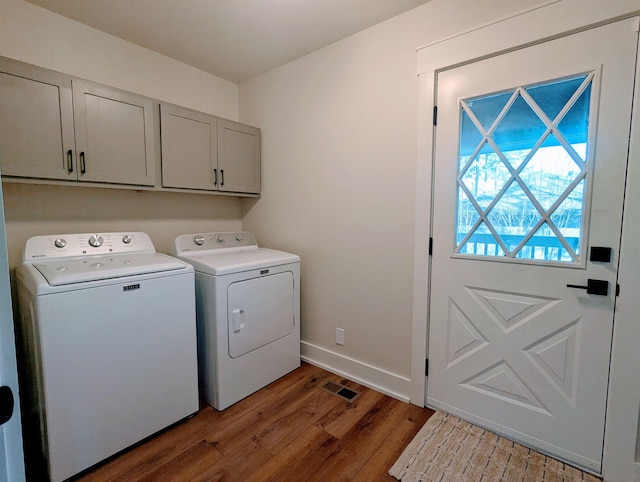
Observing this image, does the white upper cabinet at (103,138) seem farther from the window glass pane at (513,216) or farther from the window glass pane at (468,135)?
the window glass pane at (513,216)

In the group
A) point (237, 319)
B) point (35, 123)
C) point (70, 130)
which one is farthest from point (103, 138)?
point (237, 319)

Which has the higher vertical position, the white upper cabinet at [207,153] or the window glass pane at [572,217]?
the white upper cabinet at [207,153]

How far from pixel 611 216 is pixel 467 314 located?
0.84 metres

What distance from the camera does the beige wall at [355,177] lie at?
1974mm

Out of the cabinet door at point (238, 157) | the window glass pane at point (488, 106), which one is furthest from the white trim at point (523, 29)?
the cabinet door at point (238, 157)

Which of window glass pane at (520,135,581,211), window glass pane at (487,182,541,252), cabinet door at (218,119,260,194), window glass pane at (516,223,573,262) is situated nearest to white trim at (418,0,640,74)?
window glass pane at (520,135,581,211)

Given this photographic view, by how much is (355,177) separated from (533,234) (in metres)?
1.15

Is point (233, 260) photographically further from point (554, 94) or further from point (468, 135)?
point (554, 94)

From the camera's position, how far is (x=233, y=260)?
2.16 meters

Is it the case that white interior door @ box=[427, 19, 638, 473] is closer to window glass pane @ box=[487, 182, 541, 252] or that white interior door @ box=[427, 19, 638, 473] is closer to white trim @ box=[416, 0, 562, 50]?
window glass pane @ box=[487, 182, 541, 252]

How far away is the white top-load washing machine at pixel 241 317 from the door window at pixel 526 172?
1298mm

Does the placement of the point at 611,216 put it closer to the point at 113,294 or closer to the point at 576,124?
the point at 576,124

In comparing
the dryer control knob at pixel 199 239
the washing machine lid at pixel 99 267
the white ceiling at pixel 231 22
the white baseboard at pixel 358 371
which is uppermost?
the white ceiling at pixel 231 22

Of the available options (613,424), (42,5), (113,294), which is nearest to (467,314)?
(613,424)
